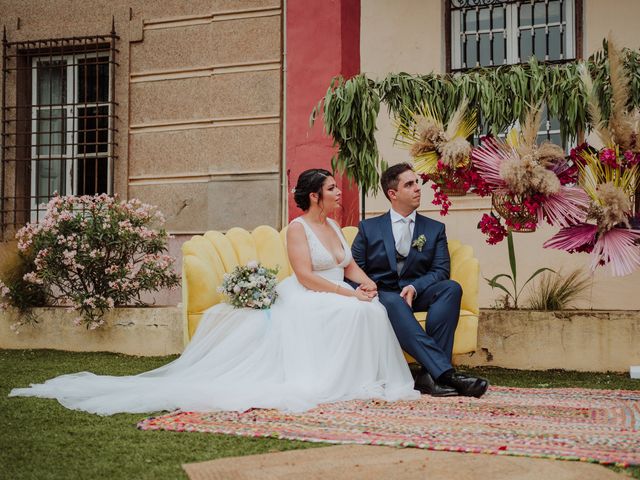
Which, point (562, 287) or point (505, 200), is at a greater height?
point (505, 200)

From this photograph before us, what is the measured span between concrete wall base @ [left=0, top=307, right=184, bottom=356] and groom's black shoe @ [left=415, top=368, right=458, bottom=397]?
106 inches

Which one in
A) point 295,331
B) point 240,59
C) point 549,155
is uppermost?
point 240,59

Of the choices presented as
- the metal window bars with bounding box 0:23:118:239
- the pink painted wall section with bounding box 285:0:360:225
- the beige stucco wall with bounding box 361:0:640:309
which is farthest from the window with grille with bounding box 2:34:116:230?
the beige stucco wall with bounding box 361:0:640:309

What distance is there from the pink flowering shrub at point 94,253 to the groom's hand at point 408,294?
287 centimetres

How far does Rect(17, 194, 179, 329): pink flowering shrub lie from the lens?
284 inches

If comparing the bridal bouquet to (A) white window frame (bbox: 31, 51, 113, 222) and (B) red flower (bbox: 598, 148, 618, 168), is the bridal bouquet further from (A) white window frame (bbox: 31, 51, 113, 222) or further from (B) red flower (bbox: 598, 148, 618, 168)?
(A) white window frame (bbox: 31, 51, 113, 222)

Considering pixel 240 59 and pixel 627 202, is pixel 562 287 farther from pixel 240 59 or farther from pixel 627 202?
pixel 240 59

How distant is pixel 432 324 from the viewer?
17.2 feet

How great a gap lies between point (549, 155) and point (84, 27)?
7.84 meters

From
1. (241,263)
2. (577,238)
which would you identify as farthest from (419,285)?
(577,238)

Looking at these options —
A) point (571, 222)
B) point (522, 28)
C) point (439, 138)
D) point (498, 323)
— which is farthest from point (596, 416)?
point (522, 28)

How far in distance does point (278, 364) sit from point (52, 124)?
21.9 feet

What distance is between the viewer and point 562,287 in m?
6.87

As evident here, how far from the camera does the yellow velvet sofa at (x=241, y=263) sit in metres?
5.54
